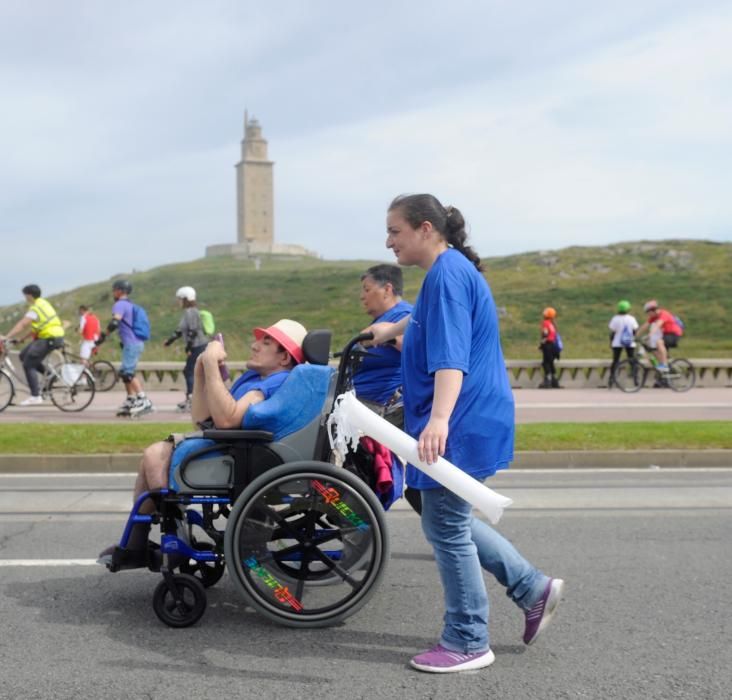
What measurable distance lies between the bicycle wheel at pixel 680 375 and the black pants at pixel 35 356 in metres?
11.9

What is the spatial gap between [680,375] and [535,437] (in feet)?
35.0

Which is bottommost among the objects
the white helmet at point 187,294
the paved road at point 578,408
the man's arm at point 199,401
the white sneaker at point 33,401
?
the paved road at point 578,408

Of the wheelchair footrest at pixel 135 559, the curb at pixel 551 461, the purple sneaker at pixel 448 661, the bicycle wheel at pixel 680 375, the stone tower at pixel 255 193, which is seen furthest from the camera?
the stone tower at pixel 255 193

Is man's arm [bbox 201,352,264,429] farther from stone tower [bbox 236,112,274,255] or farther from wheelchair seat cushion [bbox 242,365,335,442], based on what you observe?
stone tower [bbox 236,112,274,255]

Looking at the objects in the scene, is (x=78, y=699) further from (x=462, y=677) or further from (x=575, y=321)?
(x=575, y=321)

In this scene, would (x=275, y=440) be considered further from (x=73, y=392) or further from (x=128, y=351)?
(x=73, y=392)

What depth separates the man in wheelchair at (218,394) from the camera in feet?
14.5

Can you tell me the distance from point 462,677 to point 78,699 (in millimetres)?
1412

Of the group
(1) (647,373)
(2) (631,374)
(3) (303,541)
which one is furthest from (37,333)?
(1) (647,373)

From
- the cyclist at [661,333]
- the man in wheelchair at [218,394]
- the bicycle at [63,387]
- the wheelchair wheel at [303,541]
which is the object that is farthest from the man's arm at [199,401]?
the cyclist at [661,333]

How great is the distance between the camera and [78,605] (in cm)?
481

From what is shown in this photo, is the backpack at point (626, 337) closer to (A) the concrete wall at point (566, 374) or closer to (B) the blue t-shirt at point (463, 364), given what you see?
(A) the concrete wall at point (566, 374)

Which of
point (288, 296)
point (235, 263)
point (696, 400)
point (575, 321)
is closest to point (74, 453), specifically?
point (696, 400)

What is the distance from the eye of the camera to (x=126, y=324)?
45.6ft
